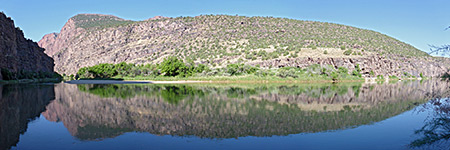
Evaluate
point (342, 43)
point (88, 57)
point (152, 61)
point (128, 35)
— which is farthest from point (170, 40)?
point (342, 43)

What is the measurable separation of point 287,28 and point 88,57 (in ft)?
279

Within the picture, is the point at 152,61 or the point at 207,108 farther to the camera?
the point at 152,61

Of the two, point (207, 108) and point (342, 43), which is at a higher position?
point (342, 43)

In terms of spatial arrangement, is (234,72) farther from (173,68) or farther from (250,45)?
(250,45)

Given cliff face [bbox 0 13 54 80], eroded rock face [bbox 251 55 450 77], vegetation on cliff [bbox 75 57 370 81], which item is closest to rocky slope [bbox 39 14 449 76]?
eroded rock face [bbox 251 55 450 77]

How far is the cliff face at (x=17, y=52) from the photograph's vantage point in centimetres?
5459

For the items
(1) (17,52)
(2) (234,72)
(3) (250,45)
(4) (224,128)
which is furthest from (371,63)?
(1) (17,52)

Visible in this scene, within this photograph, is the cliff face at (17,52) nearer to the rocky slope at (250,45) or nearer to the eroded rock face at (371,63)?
the rocky slope at (250,45)

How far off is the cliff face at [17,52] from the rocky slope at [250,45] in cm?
3662

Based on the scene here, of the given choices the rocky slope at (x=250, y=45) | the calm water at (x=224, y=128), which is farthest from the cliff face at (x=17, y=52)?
the calm water at (x=224, y=128)

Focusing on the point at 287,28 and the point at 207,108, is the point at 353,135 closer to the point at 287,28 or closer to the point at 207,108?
the point at 207,108

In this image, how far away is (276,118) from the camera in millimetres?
14453

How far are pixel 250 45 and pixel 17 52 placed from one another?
62.0m

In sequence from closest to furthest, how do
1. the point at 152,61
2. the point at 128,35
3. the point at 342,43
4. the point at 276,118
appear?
the point at 276,118
the point at 342,43
the point at 152,61
the point at 128,35
